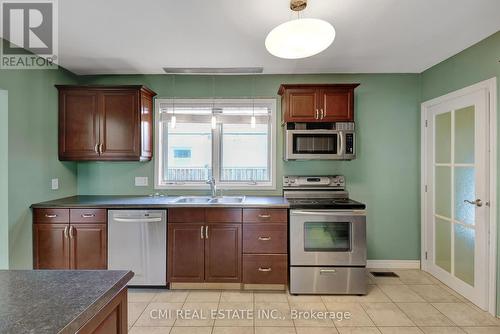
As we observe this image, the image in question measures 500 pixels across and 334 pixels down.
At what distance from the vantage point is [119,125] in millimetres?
3117

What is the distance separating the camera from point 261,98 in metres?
3.49

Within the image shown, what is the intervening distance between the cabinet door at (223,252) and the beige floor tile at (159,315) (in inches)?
17.6

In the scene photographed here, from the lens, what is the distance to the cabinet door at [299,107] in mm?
3109

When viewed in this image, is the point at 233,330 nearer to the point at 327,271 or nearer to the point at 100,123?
the point at 327,271

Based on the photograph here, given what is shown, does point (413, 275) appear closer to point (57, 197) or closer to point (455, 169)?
point (455, 169)

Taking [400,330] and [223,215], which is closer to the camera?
[400,330]

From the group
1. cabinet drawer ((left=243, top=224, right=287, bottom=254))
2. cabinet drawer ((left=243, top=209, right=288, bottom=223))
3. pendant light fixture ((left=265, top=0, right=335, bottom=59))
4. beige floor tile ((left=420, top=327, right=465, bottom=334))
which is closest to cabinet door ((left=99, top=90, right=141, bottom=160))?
cabinet drawer ((left=243, top=209, right=288, bottom=223))

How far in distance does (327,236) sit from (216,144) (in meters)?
1.79

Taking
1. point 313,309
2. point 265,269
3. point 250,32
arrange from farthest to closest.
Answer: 1. point 265,269
2. point 313,309
3. point 250,32

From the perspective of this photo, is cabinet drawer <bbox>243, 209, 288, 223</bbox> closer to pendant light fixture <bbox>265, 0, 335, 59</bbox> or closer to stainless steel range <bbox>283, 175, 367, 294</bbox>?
stainless steel range <bbox>283, 175, 367, 294</bbox>

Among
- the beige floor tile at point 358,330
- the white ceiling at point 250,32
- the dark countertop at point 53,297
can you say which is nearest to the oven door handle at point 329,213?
the beige floor tile at point 358,330

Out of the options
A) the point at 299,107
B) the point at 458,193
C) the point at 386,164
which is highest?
the point at 299,107

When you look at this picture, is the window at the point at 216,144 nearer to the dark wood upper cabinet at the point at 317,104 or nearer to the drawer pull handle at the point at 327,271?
the dark wood upper cabinet at the point at 317,104

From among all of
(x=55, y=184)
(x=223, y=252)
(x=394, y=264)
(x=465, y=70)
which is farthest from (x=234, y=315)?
(x=465, y=70)
